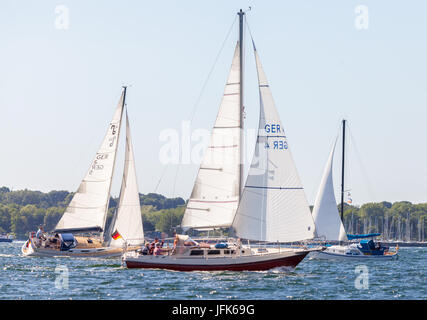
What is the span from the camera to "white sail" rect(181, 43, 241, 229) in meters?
44.1

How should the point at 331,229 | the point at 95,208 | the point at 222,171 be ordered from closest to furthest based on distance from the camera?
1. the point at 222,171
2. the point at 95,208
3. the point at 331,229

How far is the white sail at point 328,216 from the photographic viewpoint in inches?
3044

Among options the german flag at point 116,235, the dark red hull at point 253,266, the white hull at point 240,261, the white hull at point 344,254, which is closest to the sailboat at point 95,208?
the german flag at point 116,235

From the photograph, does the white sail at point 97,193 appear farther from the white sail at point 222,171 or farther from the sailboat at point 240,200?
the white sail at point 222,171

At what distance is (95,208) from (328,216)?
24.2 m

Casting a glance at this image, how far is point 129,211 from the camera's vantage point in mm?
64438

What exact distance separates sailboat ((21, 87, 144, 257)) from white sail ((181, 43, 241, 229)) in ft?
68.6

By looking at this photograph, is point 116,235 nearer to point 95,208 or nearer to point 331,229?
point 95,208

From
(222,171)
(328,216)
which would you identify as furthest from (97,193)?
(222,171)

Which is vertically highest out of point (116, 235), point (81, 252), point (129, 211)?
point (129, 211)

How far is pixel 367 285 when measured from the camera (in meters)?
41.3

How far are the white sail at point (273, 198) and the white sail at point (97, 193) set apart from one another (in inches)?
1090
